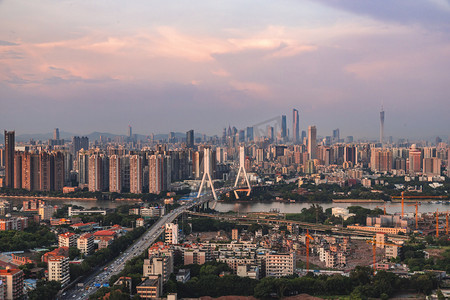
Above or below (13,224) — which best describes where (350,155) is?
above

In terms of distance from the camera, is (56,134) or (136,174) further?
(56,134)

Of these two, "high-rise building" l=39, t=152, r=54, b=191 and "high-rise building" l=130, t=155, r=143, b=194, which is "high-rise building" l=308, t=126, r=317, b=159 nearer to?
"high-rise building" l=130, t=155, r=143, b=194

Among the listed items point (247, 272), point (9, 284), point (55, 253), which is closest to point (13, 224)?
point (55, 253)

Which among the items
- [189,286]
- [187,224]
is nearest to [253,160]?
[187,224]

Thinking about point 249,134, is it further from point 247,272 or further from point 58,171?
point 247,272

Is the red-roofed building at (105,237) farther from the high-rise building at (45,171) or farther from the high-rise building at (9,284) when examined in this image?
the high-rise building at (45,171)

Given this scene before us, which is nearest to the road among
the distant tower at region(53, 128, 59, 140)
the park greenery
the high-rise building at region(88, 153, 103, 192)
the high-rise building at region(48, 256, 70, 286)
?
the high-rise building at region(48, 256, 70, 286)

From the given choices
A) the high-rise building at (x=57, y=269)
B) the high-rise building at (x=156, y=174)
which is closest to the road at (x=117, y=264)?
the high-rise building at (x=57, y=269)

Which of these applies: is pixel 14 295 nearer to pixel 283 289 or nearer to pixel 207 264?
pixel 207 264
